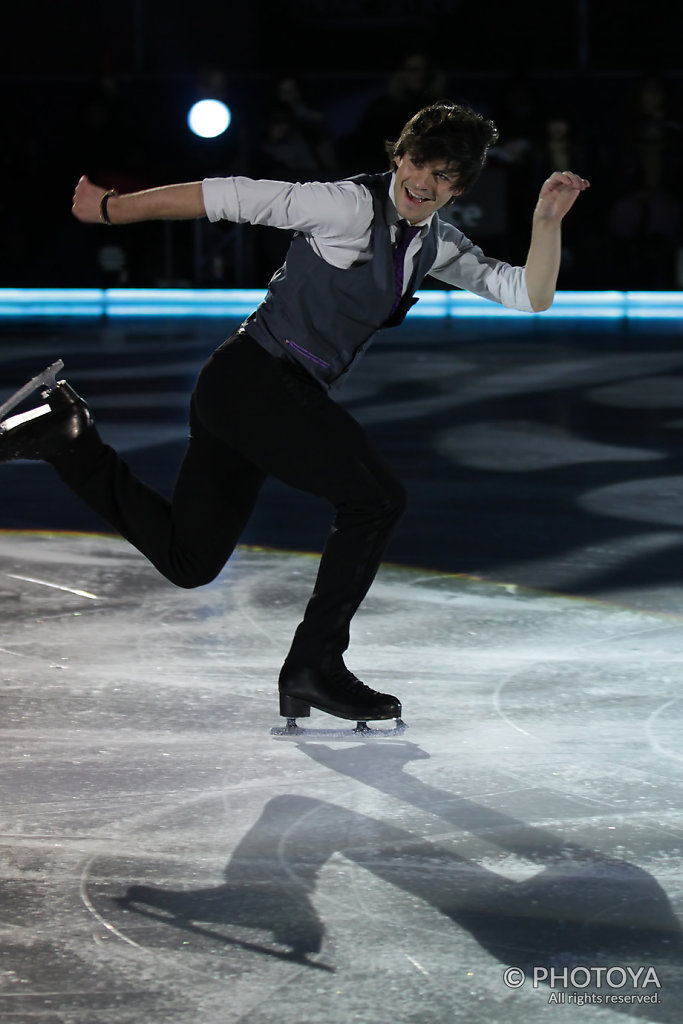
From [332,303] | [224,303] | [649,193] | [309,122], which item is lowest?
[224,303]

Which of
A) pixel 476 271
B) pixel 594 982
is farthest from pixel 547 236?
pixel 594 982

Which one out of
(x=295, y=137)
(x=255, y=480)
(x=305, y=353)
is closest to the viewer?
(x=305, y=353)

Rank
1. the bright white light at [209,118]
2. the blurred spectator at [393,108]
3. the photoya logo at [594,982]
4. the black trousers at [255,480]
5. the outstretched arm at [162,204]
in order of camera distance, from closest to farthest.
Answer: the photoya logo at [594,982] → the outstretched arm at [162,204] → the black trousers at [255,480] → the blurred spectator at [393,108] → the bright white light at [209,118]

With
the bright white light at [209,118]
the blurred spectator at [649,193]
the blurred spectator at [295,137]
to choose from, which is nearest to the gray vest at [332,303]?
the blurred spectator at [295,137]

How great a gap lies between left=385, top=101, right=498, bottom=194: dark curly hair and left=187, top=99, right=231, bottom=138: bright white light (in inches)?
470

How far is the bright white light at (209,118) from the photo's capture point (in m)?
15.5

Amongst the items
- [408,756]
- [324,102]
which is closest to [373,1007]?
[408,756]

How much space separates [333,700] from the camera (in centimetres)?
411

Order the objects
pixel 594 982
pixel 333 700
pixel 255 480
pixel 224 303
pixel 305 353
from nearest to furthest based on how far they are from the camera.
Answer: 1. pixel 594 982
2. pixel 305 353
3. pixel 333 700
4. pixel 255 480
5. pixel 224 303

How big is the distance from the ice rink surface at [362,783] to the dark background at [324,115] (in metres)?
8.27

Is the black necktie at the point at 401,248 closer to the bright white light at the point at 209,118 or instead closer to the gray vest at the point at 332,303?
the gray vest at the point at 332,303

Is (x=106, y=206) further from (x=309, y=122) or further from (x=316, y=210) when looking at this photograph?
(x=309, y=122)

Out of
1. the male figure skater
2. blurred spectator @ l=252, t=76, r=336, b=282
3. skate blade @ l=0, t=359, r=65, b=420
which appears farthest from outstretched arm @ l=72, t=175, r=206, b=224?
blurred spectator @ l=252, t=76, r=336, b=282

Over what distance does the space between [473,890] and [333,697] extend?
36.3 inches
